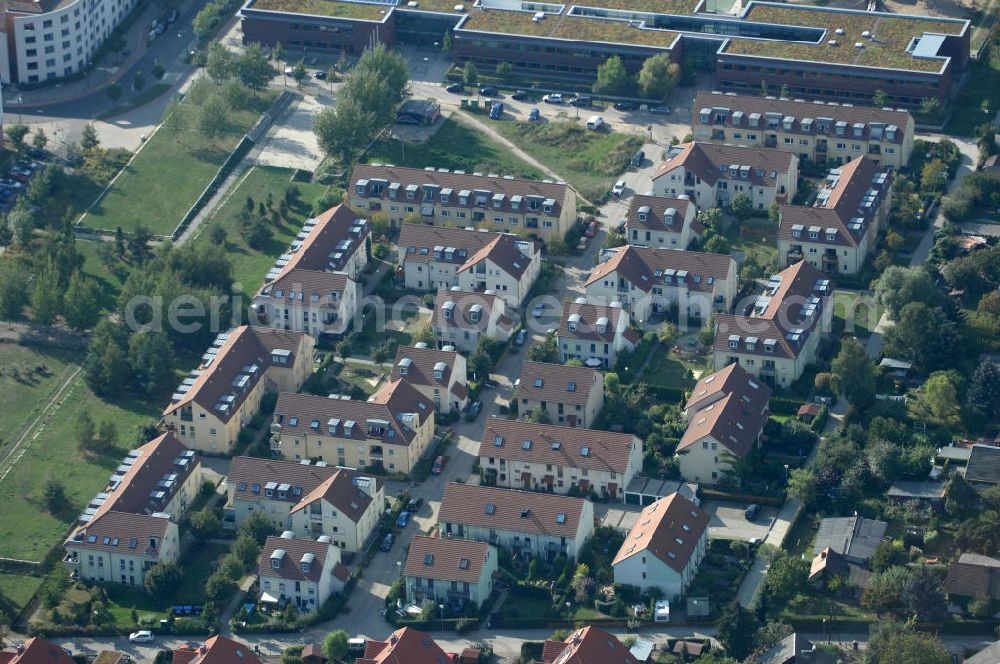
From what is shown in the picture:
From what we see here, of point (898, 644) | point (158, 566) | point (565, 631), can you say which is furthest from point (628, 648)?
point (158, 566)

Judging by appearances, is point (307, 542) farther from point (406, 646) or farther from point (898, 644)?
point (898, 644)

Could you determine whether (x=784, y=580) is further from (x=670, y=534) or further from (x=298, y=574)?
(x=298, y=574)

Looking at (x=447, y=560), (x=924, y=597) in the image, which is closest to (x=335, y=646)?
(x=447, y=560)

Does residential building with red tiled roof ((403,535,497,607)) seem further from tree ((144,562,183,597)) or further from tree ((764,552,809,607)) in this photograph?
tree ((764,552,809,607))

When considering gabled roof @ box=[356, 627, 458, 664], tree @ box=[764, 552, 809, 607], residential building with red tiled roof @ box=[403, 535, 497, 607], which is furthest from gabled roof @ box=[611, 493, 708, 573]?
gabled roof @ box=[356, 627, 458, 664]

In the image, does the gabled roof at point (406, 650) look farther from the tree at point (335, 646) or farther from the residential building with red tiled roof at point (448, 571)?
the residential building with red tiled roof at point (448, 571)
